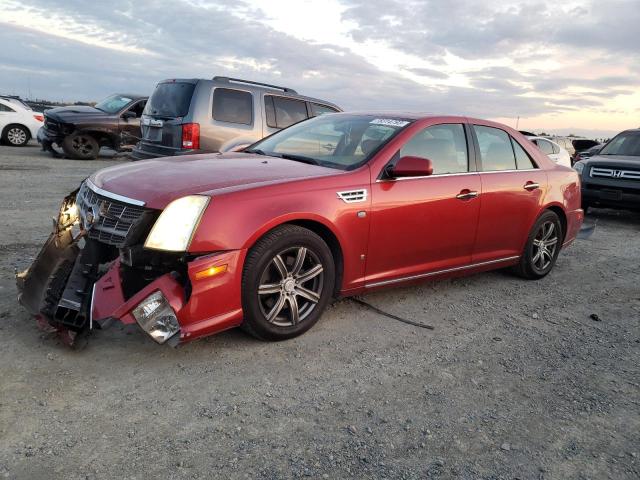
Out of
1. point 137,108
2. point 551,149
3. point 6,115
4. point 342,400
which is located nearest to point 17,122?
point 6,115

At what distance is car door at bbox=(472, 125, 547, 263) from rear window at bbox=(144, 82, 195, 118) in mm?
4889

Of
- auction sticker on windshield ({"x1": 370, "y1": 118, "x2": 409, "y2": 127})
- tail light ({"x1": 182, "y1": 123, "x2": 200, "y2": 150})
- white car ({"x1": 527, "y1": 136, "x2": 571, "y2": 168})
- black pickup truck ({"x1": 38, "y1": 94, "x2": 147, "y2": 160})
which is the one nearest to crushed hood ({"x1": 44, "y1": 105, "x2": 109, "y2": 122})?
black pickup truck ({"x1": 38, "y1": 94, "x2": 147, "y2": 160})

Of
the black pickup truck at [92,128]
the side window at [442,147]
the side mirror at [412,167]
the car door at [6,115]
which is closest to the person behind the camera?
the side mirror at [412,167]

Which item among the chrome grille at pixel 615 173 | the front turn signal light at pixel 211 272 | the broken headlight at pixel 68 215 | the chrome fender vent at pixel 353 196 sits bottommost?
the front turn signal light at pixel 211 272

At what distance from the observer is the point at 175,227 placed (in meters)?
3.26

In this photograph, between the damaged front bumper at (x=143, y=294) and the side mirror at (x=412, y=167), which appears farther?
the side mirror at (x=412, y=167)

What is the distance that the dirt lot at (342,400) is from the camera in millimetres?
2514

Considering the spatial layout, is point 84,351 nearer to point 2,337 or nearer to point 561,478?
point 2,337

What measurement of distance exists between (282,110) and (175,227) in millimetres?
6480

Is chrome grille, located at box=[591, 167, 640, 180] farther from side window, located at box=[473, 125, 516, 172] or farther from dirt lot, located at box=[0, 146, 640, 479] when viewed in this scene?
dirt lot, located at box=[0, 146, 640, 479]

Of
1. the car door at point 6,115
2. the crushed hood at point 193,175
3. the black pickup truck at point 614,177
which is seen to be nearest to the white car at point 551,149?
the black pickup truck at point 614,177

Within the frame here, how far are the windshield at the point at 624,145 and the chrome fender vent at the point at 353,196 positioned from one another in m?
8.48

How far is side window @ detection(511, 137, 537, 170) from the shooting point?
5414 mm

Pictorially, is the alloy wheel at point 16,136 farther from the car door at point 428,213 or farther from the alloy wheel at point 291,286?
the alloy wheel at point 291,286
